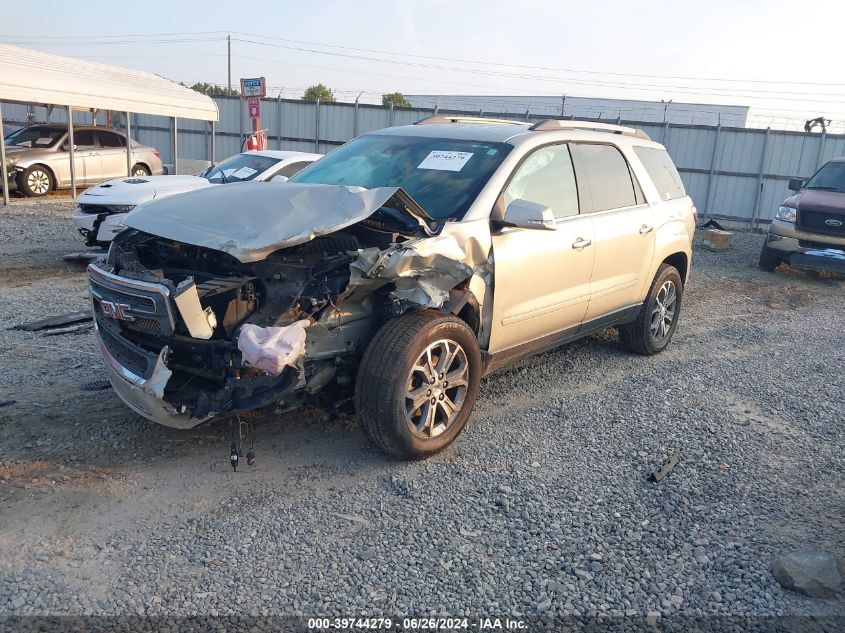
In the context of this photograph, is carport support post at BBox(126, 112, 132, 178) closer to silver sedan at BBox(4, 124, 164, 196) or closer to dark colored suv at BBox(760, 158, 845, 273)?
silver sedan at BBox(4, 124, 164, 196)

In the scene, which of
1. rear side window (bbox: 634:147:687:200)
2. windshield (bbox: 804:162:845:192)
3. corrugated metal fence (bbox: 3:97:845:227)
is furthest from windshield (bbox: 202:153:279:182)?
corrugated metal fence (bbox: 3:97:845:227)

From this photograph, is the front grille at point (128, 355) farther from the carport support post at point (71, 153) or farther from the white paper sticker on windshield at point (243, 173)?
the carport support post at point (71, 153)

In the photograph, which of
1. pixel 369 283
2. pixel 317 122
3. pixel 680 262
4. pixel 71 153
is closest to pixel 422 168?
pixel 369 283

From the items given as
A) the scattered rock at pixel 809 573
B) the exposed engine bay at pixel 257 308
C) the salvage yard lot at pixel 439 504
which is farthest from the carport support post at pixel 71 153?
the scattered rock at pixel 809 573

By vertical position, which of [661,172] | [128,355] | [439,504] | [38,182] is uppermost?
[661,172]

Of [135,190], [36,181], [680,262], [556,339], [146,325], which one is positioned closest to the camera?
[146,325]

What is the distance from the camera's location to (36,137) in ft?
52.2

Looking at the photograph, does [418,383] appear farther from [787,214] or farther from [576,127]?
[787,214]

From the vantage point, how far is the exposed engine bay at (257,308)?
3.48 m

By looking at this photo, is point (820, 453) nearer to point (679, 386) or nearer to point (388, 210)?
point (679, 386)

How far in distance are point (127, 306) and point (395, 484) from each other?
1667mm

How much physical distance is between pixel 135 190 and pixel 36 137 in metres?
8.62

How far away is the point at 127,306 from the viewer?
3621mm

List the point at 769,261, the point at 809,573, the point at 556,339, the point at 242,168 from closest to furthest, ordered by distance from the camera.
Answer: the point at 809,573
the point at 556,339
the point at 242,168
the point at 769,261
